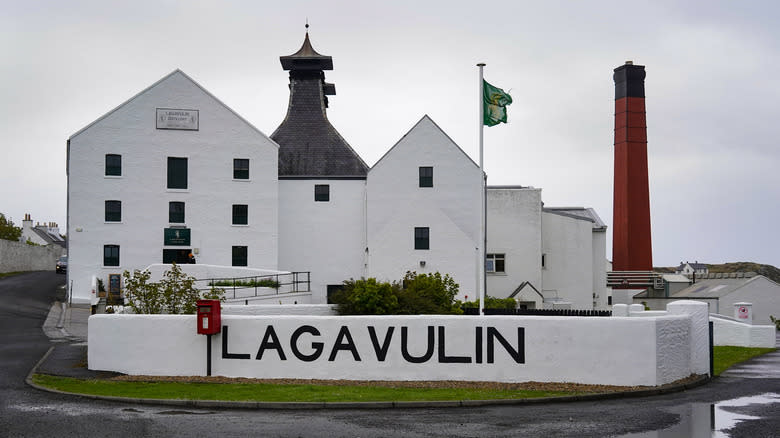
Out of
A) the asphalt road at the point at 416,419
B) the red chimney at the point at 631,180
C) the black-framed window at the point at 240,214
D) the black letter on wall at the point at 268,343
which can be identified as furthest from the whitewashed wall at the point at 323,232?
the asphalt road at the point at 416,419

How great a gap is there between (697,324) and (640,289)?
46.2 meters

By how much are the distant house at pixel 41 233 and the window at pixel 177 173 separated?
63945 millimetres

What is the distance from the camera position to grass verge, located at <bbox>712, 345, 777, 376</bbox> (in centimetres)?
2395

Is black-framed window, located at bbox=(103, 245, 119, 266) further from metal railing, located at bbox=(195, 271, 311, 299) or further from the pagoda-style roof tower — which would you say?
the pagoda-style roof tower

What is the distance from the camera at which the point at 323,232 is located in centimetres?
5250

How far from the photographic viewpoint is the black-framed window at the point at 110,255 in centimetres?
4803

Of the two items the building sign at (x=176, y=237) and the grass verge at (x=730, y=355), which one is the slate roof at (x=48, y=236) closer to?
the building sign at (x=176, y=237)

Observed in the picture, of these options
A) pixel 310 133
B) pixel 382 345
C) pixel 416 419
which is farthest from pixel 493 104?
pixel 310 133

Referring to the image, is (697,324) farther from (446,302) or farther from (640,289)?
(640,289)

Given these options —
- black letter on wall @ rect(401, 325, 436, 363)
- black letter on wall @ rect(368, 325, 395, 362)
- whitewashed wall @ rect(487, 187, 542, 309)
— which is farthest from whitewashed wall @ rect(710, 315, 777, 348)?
whitewashed wall @ rect(487, 187, 542, 309)

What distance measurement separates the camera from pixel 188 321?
66.8 ft

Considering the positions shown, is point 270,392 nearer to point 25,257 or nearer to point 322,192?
point 322,192

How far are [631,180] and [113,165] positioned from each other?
37.5m

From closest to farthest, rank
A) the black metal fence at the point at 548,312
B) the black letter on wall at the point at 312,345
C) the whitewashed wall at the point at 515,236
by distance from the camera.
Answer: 1. the black letter on wall at the point at 312,345
2. the black metal fence at the point at 548,312
3. the whitewashed wall at the point at 515,236
